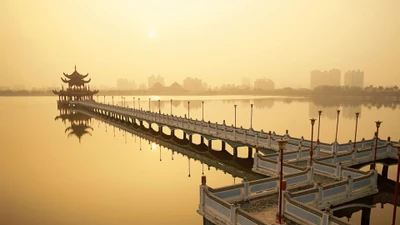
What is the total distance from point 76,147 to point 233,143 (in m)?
24.2

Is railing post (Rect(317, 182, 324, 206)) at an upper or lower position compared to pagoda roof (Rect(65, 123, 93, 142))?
upper

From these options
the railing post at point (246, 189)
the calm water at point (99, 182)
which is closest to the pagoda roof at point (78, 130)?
the calm water at point (99, 182)

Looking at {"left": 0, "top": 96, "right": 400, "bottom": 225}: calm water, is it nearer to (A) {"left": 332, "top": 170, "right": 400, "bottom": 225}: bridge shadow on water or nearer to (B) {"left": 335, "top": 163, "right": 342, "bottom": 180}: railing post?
(A) {"left": 332, "top": 170, "right": 400, "bottom": 225}: bridge shadow on water

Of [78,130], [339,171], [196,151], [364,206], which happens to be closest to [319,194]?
[364,206]

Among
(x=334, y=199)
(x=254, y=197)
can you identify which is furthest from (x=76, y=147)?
(x=334, y=199)

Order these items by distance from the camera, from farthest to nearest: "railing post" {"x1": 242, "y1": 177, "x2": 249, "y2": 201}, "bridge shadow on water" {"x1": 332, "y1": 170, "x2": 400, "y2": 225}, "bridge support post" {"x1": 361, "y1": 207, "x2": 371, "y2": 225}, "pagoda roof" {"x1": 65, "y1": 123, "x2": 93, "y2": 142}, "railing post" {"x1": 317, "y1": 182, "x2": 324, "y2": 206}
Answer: "pagoda roof" {"x1": 65, "y1": 123, "x2": 93, "y2": 142}, "bridge support post" {"x1": 361, "y1": 207, "x2": 371, "y2": 225}, "bridge shadow on water" {"x1": 332, "y1": 170, "x2": 400, "y2": 225}, "railing post" {"x1": 242, "y1": 177, "x2": 249, "y2": 201}, "railing post" {"x1": 317, "y1": 182, "x2": 324, "y2": 206}

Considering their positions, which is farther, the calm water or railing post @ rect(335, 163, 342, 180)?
the calm water

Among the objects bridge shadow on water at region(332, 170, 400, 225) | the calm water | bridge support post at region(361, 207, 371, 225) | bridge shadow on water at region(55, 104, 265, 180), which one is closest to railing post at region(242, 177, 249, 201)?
bridge shadow on water at region(332, 170, 400, 225)

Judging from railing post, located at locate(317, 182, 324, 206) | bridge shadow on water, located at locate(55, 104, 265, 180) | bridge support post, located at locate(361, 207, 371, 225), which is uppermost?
railing post, located at locate(317, 182, 324, 206)

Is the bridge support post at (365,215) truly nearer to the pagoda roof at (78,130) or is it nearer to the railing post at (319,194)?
the railing post at (319,194)

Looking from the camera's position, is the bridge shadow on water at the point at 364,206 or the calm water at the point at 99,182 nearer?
the bridge shadow on water at the point at 364,206

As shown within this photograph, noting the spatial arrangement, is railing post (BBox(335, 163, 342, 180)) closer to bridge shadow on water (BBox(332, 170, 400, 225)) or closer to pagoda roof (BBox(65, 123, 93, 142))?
bridge shadow on water (BBox(332, 170, 400, 225))

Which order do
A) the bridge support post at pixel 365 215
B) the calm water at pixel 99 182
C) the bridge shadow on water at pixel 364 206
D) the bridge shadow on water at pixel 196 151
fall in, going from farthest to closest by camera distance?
the bridge shadow on water at pixel 196 151 < the calm water at pixel 99 182 < the bridge support post at pixel 365 215 < the bridge shadow on water at pixel 364 206

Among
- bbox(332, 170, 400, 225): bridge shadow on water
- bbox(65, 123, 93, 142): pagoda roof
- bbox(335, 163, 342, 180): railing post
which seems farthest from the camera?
bbox(65, 123, 93, 142): pagoda roof
